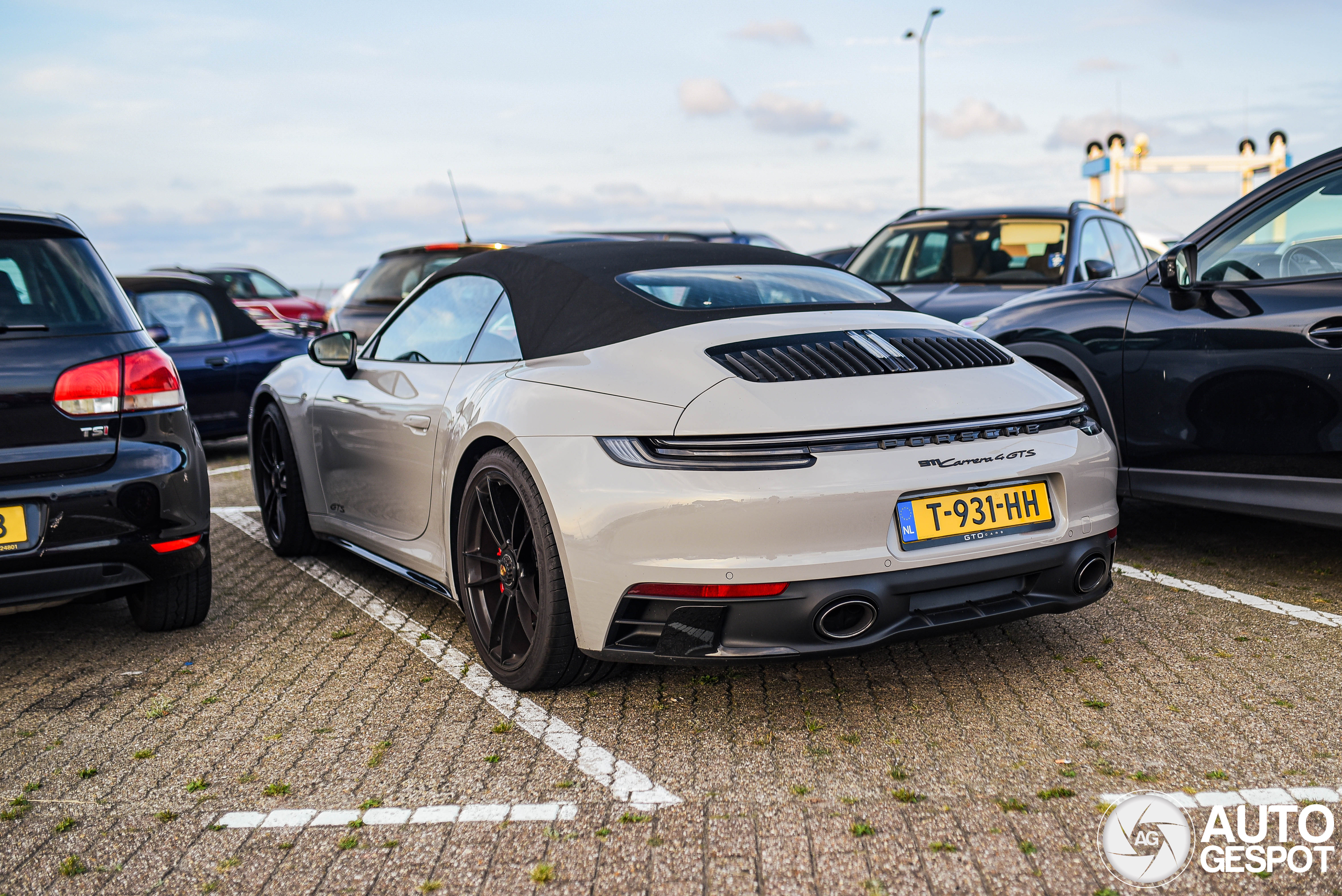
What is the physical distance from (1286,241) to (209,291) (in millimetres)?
7749

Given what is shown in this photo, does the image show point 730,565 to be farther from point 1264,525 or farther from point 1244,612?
point 1264,525

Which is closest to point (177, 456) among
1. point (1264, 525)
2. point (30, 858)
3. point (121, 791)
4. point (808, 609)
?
point (121, 791)

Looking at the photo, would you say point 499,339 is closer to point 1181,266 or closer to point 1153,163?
point 1181,266

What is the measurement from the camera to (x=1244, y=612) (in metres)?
4.43

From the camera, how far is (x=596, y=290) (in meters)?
3.92

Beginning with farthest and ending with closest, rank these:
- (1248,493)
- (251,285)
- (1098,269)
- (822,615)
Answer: (251,285) → (1098,269) → (1248,493) → (822,615)

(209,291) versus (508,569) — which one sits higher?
(209,291)

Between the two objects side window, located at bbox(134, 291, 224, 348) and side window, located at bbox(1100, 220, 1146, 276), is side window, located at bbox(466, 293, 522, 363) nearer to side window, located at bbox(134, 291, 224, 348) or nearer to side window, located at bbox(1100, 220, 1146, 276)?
side window, located at bbox(134, 291, 224, 348)

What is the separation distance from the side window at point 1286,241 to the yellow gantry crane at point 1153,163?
1278 inches

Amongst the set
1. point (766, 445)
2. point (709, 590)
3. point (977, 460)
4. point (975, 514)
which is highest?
point (766, 445)

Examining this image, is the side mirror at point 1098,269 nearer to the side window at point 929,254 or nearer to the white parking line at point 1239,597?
the white parking line at point 1239,597

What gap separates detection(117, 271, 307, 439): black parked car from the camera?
30.0 feet

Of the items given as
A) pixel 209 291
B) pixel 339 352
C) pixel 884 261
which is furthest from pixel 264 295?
pixel 339 352

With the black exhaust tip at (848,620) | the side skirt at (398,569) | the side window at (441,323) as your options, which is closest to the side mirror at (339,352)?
the side window at (441,323)
